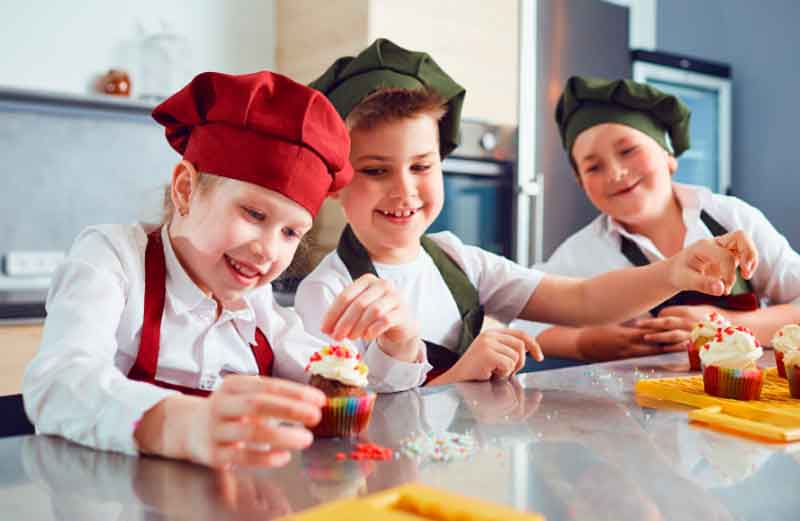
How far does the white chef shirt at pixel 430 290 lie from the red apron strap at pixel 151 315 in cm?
27

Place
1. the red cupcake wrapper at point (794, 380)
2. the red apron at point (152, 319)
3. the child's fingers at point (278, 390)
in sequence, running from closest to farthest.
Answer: the child's fingers at point (278, 390), the red apron at point (152, 319), the red cupcake wrapper at point (794, 380)

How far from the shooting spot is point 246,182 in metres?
0.91

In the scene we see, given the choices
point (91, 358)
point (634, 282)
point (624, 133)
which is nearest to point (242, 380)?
point (91, 358)

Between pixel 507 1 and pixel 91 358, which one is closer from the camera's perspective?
pixel 91 358

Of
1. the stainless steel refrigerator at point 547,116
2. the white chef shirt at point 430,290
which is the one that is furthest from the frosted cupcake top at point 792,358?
the stainless steel refrigerator at point 547,116

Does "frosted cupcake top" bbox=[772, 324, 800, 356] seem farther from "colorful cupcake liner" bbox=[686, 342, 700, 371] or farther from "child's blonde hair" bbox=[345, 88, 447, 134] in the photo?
"child's blonde hair" bbox=[345, 88, 447, 134]

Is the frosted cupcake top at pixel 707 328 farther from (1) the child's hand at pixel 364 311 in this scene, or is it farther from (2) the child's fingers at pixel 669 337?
(1) the child's hand at pixel 364 311

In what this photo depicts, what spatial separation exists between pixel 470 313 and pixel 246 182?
62cm

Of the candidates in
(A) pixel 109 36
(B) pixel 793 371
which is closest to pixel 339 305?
(B) pixel 793 371

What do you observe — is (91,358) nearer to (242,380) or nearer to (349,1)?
(242,380)

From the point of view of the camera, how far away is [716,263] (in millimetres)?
1271

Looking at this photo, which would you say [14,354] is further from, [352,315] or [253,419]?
[253,419]

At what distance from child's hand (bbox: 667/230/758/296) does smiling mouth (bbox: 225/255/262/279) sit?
0.71 meters

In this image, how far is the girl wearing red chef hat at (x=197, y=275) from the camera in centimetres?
74
